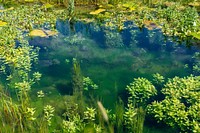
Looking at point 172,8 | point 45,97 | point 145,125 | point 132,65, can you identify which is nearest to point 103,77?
point 132,65

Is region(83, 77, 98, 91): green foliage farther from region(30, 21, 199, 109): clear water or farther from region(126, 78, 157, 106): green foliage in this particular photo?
region(126, 78, 157, 106): green foliage

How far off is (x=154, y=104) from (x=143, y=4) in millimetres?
9548

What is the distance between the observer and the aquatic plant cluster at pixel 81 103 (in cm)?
671

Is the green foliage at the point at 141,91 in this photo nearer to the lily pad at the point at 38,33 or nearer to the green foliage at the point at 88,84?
the green foliage at the point at 88,84

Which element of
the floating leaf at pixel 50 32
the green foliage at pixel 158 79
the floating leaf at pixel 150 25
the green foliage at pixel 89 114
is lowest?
the green foliage at pixel 89 114

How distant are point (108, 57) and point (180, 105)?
423cm

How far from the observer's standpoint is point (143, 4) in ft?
53.6

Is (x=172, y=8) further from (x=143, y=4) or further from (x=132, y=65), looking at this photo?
(x=132, y=65)

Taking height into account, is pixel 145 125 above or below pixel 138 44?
below

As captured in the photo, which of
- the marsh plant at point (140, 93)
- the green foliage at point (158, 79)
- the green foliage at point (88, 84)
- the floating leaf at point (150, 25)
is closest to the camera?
the marsh plant at point (140, 93)

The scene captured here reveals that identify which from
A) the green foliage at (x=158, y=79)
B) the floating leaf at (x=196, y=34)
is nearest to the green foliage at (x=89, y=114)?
the green foliage at (x=158, y=79)

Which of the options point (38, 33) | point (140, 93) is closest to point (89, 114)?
point (140, 93)

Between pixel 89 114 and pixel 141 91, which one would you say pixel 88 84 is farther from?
pixel 89 114

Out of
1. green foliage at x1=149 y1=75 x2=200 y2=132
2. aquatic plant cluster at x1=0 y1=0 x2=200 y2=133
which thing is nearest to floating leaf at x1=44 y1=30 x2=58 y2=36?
aquatic plant cluster at x1=0 y1=0 x2=200 y2=133
